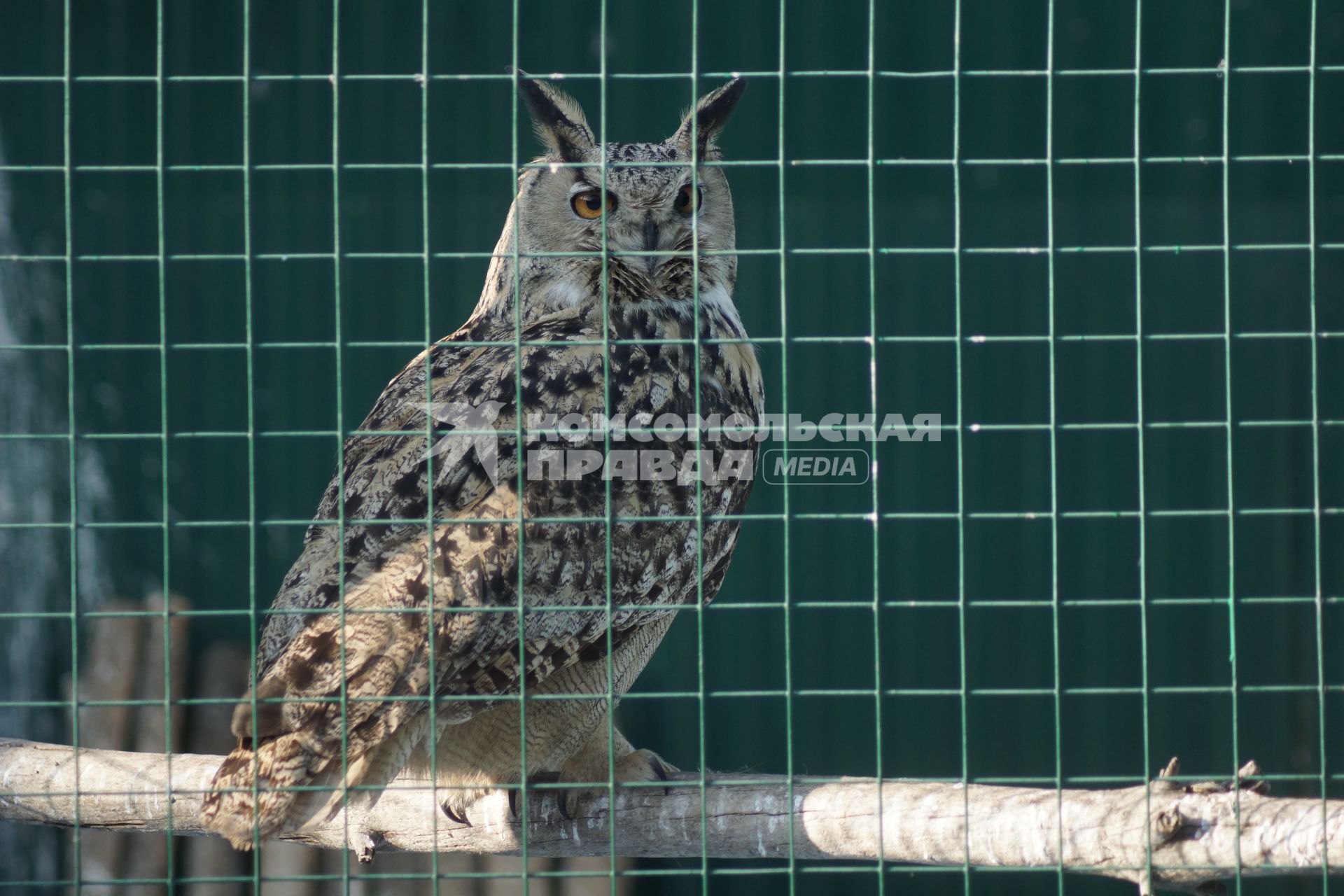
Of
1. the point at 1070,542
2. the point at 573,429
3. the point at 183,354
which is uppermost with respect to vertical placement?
the point at 183,354

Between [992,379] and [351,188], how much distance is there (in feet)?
7.59

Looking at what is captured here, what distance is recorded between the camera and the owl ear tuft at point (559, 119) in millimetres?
2557

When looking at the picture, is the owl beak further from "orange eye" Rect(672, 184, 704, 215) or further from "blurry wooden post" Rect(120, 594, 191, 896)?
"blurry wooden post" Rect(120, 594, 191, 896)

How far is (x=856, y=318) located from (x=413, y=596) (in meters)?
2.48

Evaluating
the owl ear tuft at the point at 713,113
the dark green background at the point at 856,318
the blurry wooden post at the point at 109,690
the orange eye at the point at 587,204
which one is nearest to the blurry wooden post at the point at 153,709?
the blurry wooden post at the point at 109,690

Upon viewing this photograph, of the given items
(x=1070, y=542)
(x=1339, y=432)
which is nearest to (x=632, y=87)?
(x=1070, y=542)

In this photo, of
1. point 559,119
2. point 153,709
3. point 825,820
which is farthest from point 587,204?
point 153,709

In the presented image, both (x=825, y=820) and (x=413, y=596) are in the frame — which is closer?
(x=413, y=596)

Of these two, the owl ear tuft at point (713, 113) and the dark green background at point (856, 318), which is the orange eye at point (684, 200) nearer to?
the owl ear tuft at point (713, 113)

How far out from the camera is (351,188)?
421 cm

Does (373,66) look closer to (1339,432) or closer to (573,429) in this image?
(573,429)

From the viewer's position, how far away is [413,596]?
2.17 metres

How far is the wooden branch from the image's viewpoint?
1.88 meters

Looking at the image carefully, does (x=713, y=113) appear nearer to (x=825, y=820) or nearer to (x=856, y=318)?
(x=825, y=820)
